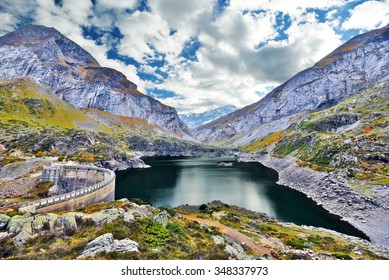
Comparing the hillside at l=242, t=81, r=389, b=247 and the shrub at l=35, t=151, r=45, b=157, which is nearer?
the hillside at l=242, t=81, r=389, b=247

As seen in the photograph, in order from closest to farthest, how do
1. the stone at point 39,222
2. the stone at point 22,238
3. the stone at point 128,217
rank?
the stone at point 22,238 < the stone at point 39,222 < the stone at point 128,217

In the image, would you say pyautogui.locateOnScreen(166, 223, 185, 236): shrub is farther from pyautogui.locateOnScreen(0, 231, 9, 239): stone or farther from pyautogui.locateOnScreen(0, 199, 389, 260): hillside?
pyautogui.locateOnScreen(0, 231, 9, 239): stone

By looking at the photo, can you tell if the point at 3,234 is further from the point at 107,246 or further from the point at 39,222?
the point at 107,246

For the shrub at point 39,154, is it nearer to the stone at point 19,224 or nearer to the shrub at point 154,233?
the stone at point 19,224

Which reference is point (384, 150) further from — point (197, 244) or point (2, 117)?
point (2, 117)

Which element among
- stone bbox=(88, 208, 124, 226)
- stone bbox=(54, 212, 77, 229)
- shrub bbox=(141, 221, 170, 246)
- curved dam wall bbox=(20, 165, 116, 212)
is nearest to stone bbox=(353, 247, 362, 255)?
shrub bbox=(141, 221, 170, 246)

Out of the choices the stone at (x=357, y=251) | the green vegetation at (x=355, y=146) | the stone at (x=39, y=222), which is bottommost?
the stone at (x=357, y=251)

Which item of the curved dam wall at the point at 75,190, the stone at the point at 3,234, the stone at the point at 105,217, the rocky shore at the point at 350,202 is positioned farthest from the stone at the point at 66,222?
the rocky shore at the point at 350,202
